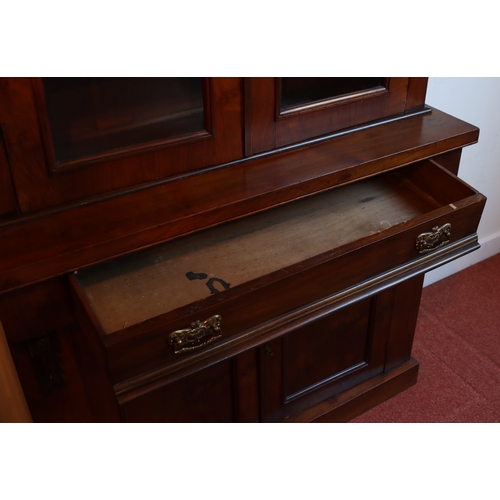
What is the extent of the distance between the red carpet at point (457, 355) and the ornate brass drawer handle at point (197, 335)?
0.75 m

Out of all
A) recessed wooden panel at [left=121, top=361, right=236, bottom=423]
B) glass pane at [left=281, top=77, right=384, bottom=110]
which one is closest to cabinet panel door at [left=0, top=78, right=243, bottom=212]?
glass pane at [left=281, top=77, right=384, bottom=110]

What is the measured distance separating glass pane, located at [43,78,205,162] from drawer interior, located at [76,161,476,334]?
0.21 meters

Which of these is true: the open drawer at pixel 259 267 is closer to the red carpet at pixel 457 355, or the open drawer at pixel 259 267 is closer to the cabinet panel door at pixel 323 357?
the cabinet panel door at pixel 323 357

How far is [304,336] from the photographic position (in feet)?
4.42

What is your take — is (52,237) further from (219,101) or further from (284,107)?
(284,107)

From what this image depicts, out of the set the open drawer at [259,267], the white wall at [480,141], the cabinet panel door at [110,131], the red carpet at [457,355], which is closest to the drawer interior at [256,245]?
the open drawer at [259,267]

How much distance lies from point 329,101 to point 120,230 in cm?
51

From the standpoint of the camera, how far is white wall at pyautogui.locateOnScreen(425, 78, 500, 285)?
1.63 m

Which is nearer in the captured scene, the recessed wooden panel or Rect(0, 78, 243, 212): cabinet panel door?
Rect(0, 78, 243, 212): cabinet panel door

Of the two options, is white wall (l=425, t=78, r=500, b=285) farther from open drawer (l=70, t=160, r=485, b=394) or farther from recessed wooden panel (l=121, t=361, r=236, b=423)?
recessed wooden panel (l=121, t=361, r=236, b=423)

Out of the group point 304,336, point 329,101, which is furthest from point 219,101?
point 304,336

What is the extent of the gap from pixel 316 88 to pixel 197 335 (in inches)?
21.6

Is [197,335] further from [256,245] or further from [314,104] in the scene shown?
[314,104]

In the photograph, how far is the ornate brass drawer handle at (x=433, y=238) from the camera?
116cm
